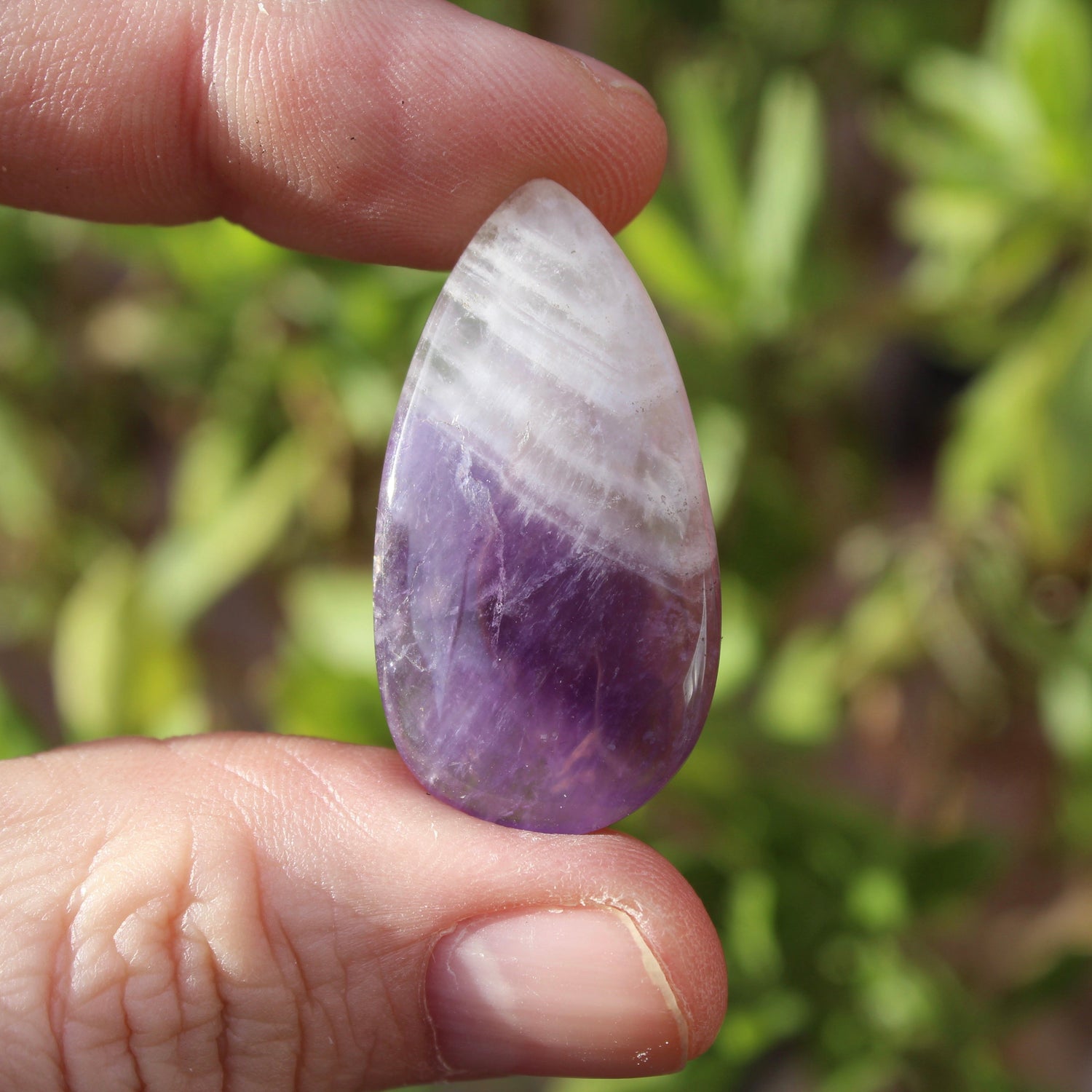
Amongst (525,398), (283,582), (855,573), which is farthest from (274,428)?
(525,398)

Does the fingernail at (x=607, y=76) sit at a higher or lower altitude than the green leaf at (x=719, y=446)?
higher

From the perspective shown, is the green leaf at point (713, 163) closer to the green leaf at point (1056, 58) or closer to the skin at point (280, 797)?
the green leaf at point (1056, 58)

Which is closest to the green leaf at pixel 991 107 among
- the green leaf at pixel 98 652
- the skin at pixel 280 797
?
the skin at pixel 280 797

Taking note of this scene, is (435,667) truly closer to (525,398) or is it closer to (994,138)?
(525,398)

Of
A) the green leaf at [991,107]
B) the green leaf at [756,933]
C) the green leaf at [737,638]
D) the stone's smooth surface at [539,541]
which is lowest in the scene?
the green leaf at [756,933]

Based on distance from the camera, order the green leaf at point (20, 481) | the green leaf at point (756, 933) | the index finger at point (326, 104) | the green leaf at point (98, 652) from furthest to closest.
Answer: the green leaf at point (20, 481) → the green leaf at point (98, 652) → the green leaf at point (756, 933) → the index finger at point (326, 104)

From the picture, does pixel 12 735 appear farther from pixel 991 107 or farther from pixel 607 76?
pixel 991 107

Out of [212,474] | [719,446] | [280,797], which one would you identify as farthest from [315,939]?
[212,474]
